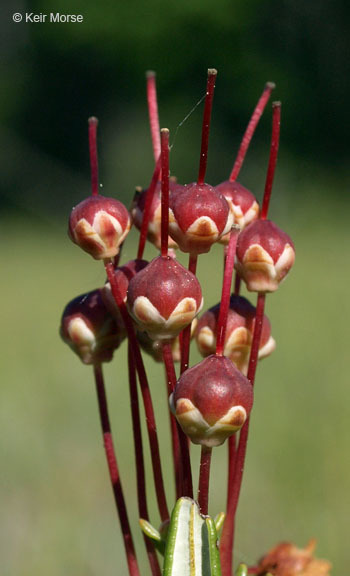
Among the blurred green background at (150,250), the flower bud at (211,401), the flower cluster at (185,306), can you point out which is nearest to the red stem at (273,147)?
the flower cluster at (185,306)

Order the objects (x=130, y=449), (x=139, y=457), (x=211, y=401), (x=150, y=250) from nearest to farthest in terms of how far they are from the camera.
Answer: (x=211, y=401) < (x=139, y=457) < (x=130, y=449) < (x=150, y=250)

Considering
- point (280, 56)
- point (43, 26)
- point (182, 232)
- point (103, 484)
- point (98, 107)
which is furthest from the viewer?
point (43, 26)

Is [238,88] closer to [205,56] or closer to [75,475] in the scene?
[205,56]

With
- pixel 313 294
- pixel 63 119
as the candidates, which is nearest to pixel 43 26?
pixel 63 119

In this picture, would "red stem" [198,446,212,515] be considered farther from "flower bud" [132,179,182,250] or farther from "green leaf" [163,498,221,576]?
"flower bud" [132,179,182,250]

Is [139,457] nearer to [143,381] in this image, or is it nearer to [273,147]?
[143,381]

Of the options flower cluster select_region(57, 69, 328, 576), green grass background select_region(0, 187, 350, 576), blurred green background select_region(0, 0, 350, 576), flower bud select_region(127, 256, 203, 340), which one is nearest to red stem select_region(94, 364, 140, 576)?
flower cluster select_region(57, 69, 328, 576)

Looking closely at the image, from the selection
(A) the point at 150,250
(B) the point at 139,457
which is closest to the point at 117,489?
(B) the point at 139,457

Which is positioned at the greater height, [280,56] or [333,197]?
[280,56]
